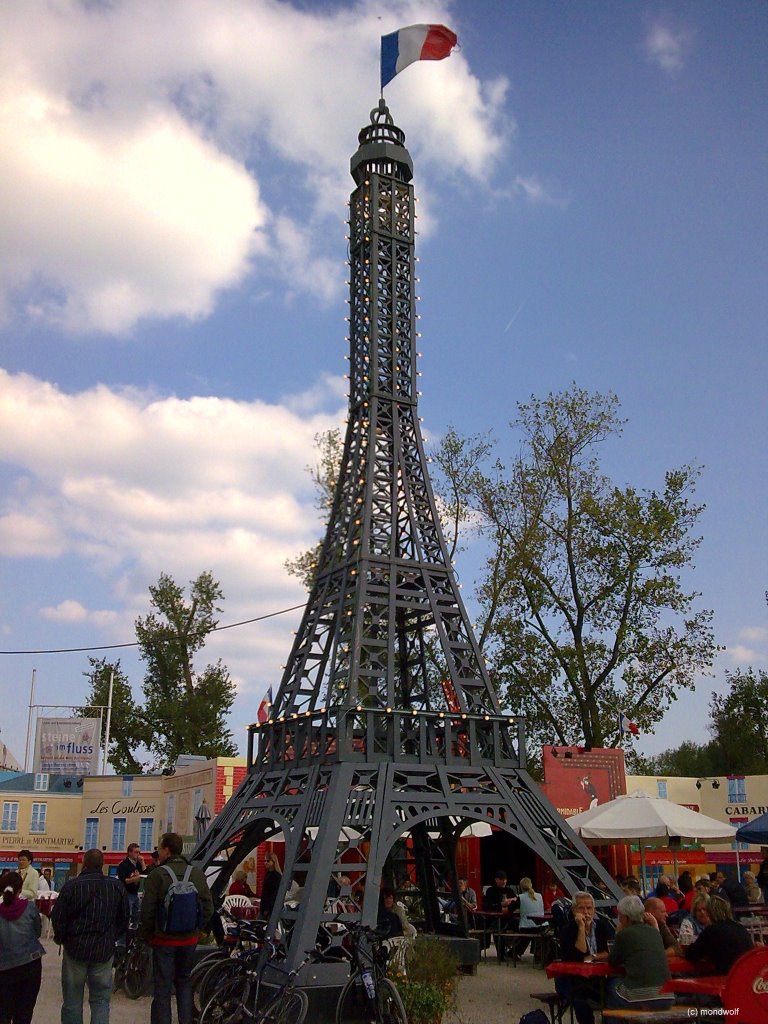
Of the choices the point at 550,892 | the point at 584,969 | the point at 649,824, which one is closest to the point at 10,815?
the point at 550,892

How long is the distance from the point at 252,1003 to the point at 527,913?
802 cm

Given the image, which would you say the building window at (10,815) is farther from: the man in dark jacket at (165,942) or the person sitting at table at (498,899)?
the man in dark jacket at (165,942)

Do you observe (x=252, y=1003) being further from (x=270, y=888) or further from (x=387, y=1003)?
(x=270, y=888)

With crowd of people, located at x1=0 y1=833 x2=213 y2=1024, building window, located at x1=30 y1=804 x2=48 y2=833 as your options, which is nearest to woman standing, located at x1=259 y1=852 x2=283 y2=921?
crowd of people, located at x1=0 y1=833 x2=213 y2=1024

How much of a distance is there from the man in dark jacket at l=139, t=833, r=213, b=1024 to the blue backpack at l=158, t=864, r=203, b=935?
42 millimetres

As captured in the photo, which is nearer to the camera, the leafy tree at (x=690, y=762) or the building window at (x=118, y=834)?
the building window at (x=118, y=834)

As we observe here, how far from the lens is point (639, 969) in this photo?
7.90 meters

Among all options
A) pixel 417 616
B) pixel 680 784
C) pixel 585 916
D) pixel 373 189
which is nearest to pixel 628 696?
pixel 680 784

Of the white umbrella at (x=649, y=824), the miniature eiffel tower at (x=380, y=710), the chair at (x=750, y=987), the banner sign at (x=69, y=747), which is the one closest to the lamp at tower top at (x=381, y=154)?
the miniature eiffel tower at (x=380, y=710)

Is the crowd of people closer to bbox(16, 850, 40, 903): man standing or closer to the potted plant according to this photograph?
the potted plant

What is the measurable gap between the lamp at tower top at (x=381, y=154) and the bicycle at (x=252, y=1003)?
16.0 metres

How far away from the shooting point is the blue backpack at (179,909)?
29.2 feet

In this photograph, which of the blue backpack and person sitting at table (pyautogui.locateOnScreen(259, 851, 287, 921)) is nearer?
the blue backpack

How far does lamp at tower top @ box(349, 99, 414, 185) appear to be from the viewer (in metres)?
20.9
